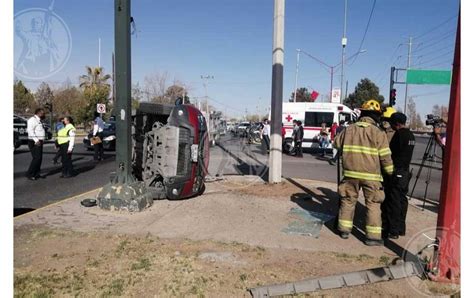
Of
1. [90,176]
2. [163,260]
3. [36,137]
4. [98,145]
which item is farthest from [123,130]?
[98,145]

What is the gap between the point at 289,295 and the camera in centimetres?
365

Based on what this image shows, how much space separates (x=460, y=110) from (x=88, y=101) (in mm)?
47752

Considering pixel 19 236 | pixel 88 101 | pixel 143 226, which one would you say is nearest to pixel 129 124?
pixel 143 226

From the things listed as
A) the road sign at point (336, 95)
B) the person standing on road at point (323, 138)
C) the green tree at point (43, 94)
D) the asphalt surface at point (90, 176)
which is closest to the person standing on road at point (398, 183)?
the asphalt surface at point (90, 176)

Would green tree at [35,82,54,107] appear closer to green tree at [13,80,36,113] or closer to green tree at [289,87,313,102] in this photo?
green tree at [13,80,36,113]

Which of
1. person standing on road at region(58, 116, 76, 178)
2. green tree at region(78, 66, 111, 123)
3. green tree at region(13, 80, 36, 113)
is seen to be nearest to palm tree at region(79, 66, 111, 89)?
green tree at region(78, 66, 111, 123)

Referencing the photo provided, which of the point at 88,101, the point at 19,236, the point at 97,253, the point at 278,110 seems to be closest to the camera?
the point at 97,253

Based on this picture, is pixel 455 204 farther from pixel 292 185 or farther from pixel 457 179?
pixel 292 185

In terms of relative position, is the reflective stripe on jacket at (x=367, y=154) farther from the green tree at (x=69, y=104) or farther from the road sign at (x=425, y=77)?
the green tree at (x=69, y=104)

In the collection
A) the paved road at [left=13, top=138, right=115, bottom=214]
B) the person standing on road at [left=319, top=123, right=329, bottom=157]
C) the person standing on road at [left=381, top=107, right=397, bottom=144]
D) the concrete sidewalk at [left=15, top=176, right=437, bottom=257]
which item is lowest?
the paved road at [left=13, top=138, right=115, bottom=214]

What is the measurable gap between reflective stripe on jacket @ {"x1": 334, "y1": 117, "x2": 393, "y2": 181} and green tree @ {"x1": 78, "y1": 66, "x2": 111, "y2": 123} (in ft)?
136

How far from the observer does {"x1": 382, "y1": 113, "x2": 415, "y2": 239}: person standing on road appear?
5.68 m

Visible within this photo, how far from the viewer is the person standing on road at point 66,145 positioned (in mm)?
11164

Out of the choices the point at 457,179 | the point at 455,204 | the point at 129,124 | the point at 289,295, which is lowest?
the point at 289,295
